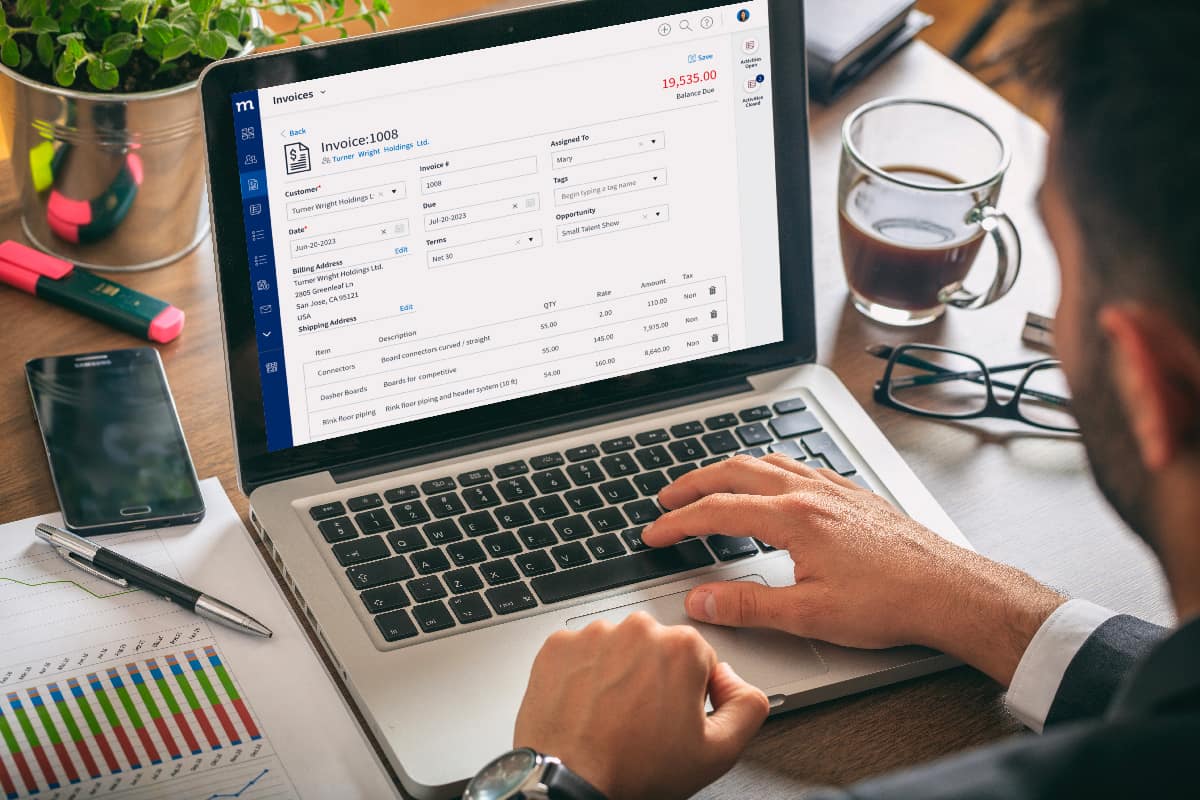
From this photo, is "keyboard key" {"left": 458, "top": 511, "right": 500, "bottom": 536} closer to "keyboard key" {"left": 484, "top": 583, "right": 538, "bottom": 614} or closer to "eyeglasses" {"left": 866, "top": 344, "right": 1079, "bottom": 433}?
"keyboard key" {"left": 484, "top": 583, "right": 538, "bottom": 614}

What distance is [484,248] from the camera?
1011 millimetres

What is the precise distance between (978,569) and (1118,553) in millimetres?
199

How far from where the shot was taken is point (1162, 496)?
0.64m

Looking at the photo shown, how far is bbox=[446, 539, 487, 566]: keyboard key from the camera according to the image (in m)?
0.97

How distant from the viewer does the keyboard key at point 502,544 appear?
98 centimetres

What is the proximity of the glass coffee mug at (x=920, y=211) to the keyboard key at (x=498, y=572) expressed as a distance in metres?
0.50

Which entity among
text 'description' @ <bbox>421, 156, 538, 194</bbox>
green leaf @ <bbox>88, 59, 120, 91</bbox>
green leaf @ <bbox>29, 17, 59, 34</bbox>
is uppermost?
green leaf @ <bbox>29, 17, 59, 34</bbox>

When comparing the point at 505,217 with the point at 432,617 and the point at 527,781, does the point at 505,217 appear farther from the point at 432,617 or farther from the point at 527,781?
the point at 527,781

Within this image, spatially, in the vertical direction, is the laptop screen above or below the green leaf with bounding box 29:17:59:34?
below

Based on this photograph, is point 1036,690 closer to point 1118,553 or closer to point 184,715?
point 1118,553

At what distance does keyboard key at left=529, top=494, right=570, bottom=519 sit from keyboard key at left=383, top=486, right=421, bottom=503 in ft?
0.30

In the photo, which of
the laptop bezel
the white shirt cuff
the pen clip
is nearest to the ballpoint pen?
the pen clip

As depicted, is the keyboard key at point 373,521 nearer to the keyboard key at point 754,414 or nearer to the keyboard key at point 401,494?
the keyboard key at point 401,494

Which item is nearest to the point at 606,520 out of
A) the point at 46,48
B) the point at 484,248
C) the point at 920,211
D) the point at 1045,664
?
the point at 484,248
